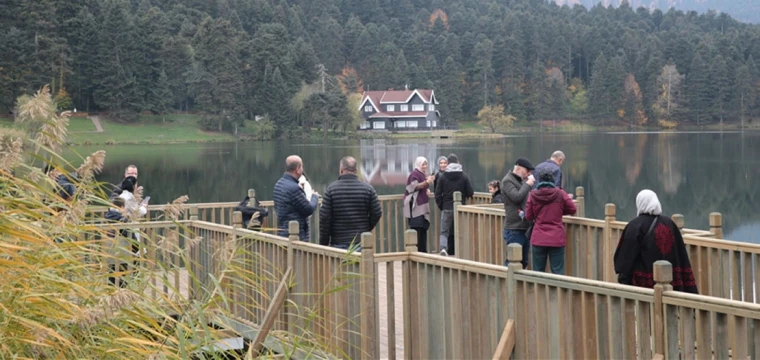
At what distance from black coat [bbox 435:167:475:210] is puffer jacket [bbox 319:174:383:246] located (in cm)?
345

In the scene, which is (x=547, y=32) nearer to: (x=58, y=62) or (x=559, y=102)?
(x=559, y=102)

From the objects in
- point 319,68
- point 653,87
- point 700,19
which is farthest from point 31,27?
point 700,19

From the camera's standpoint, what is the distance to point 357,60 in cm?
13000

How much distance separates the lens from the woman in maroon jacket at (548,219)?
876 centimetres

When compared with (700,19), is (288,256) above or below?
below

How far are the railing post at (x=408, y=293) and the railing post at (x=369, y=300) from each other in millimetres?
202

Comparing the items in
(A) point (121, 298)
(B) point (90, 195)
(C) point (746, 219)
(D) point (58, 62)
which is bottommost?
(C) point (746, 219)

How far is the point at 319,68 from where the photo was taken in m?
108

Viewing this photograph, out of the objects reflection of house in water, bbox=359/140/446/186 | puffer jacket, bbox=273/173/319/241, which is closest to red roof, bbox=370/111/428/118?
reflection of house in water, bbox=359/140/446/186

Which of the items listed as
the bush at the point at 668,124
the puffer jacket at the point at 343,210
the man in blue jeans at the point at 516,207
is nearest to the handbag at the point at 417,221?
the man in blue jeans at the point at 516,207

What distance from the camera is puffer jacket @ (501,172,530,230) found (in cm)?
954

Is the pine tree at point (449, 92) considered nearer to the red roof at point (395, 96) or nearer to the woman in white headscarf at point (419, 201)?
the red roof at point (395, 96)

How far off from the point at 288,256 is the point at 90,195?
360cm

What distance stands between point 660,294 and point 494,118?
11289cm
